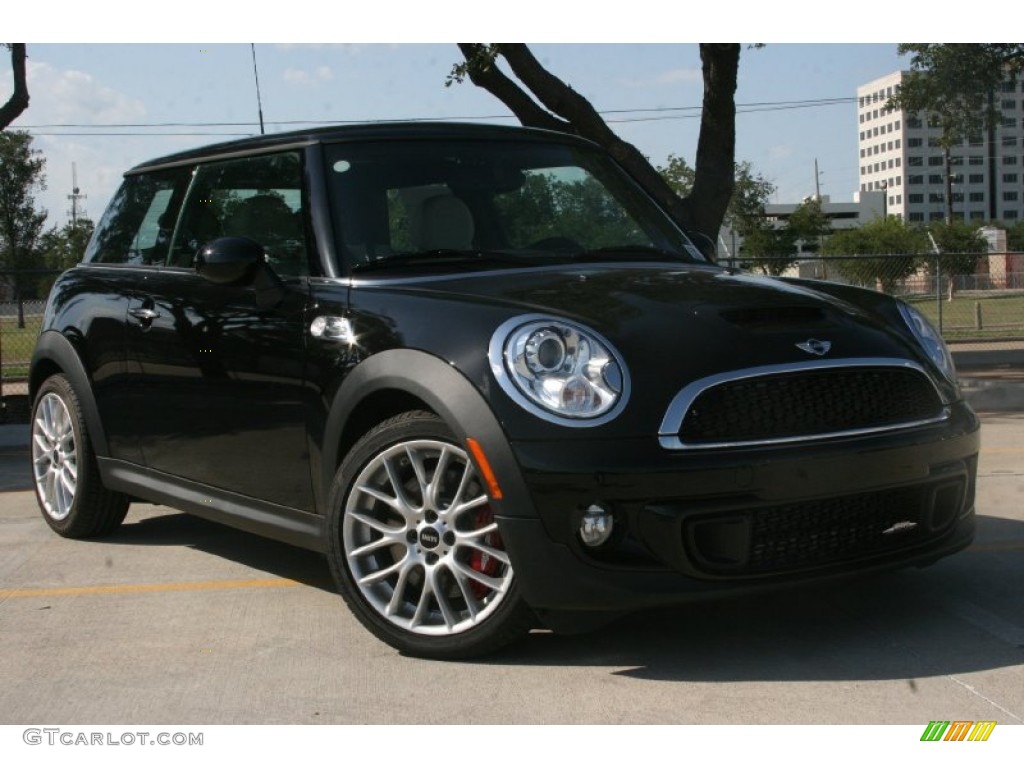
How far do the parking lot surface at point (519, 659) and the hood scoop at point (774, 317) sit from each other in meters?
0.82

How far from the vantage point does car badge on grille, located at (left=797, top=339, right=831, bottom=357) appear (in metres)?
3.91

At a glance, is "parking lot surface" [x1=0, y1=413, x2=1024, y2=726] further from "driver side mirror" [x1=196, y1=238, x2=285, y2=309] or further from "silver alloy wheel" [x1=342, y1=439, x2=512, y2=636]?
"driver side mirror" [x1=196, y1=238, x2=285, y2=309]

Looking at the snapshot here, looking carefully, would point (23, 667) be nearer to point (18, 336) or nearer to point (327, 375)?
point (327, 375)

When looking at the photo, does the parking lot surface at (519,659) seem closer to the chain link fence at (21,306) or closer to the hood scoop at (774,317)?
the hood scoop at (774,317)

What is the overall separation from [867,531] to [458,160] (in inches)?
81.9

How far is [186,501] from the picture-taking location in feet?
17.0

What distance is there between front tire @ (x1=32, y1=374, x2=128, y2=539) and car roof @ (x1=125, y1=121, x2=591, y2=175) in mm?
1282

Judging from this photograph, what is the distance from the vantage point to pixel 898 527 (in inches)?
160

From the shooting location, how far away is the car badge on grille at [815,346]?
154 inches

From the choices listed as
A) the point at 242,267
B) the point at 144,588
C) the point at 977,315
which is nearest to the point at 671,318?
the point at 242,267

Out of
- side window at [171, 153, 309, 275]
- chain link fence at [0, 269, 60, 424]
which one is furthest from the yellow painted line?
chain link fence at [0, 269, 60, 424]

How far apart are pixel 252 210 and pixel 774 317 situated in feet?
6.83

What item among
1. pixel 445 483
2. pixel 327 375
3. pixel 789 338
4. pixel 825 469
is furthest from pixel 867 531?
pixel 327 375

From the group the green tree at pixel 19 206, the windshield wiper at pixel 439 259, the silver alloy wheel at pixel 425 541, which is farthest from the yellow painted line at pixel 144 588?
the green tree at pixel 19 206
